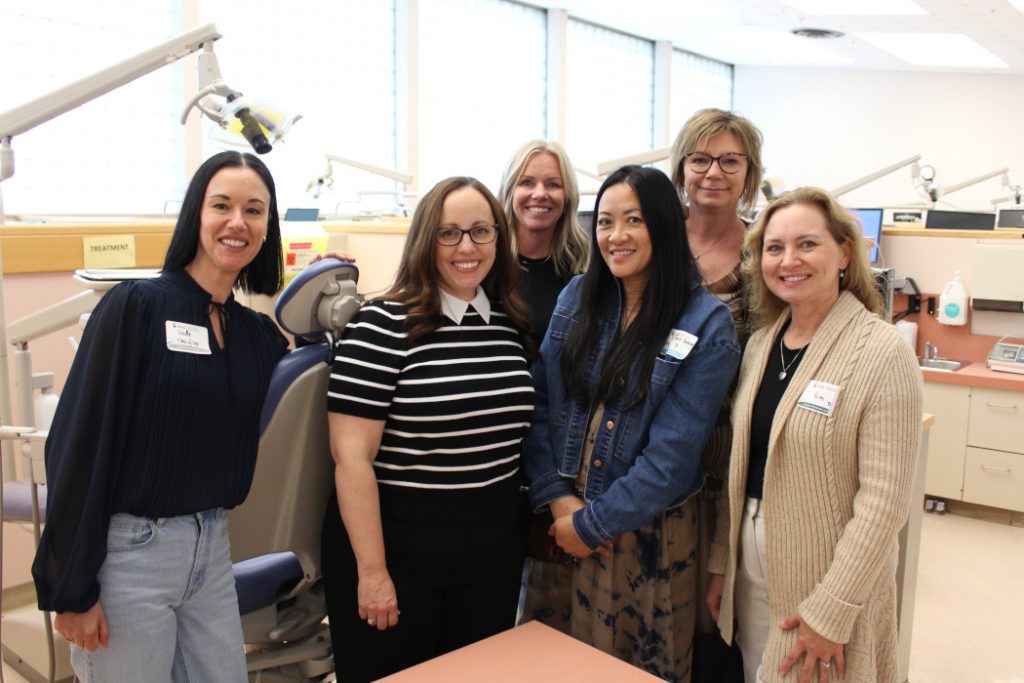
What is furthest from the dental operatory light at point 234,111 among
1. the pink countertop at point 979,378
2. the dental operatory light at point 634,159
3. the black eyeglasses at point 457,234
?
the pink countertop at point 979,378

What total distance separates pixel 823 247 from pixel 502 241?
2.04 feet

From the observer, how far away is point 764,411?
164 centimetres

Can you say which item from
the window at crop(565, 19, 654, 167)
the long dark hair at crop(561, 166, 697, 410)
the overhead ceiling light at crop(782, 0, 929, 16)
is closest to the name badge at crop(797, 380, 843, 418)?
the long dark hair at crop(561, 166, 697, 410)

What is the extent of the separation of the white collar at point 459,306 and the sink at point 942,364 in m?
3.15

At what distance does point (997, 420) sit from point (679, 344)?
2952mm

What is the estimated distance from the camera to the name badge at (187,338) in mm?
1342

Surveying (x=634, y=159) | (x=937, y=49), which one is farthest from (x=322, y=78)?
(x=937, y=49)

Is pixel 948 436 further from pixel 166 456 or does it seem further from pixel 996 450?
pixel 166 456

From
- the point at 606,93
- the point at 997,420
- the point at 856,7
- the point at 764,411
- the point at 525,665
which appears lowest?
the point at 997,420

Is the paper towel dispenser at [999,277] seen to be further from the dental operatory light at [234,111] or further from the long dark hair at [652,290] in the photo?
the dental operatory light at [234,111]

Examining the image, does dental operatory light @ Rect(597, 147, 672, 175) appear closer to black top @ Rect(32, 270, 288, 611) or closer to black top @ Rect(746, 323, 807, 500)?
Result: black top @ Rect(746, 323, 807, 500)

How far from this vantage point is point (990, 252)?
4.04 m

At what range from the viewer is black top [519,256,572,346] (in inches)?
83.8

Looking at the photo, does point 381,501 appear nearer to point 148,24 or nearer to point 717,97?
point 148,24
